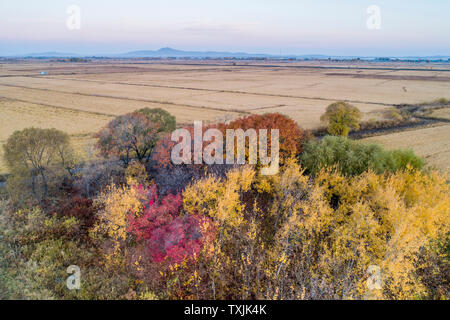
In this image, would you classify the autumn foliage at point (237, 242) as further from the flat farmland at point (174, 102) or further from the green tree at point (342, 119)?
the flat farmland at point (174, 102)

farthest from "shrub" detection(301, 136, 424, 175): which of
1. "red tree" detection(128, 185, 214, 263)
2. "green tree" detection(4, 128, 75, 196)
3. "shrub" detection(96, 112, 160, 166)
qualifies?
"green tree" detection(4, 128, 75, 196)

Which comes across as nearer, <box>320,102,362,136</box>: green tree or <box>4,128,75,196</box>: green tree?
<box>4,128,75,196</box>: green tree

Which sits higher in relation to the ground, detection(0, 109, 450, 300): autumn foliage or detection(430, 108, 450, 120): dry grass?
detection(430, 108, 450, 120): dry grass

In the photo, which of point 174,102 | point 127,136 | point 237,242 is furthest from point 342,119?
point 174,102

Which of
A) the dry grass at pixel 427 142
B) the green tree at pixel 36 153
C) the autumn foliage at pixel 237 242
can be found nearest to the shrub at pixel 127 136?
the green tree at pixel 36 153

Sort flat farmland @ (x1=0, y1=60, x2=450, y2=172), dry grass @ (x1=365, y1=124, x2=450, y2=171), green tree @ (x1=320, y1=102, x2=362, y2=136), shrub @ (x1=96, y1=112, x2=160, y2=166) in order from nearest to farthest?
1. shrub @ (x1=96, y1=112, x2=160, y2=166)
2. dry grass @ (x1=365, y1=124, x2=450, y2=171)
3. green tree @ (x1=320, y1=102, x2=362, y2=136)
4. flat farmland @ (x1=0, y1=60, x2=450, y2=172)

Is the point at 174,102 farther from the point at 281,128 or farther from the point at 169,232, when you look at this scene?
the point at 169,232

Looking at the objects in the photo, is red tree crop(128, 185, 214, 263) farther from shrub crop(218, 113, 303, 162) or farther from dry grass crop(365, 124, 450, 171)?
dry grass crop(365, 124, 450, 171)
